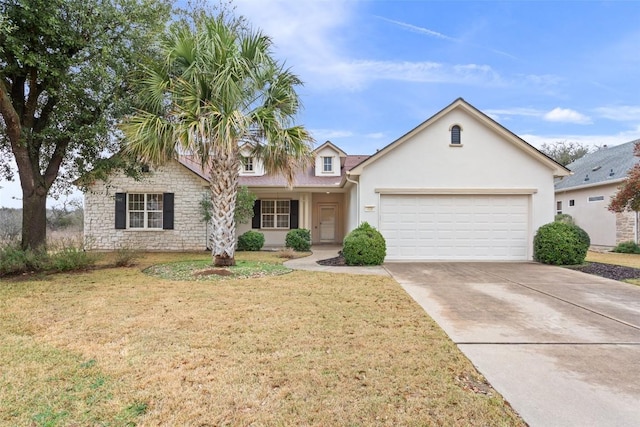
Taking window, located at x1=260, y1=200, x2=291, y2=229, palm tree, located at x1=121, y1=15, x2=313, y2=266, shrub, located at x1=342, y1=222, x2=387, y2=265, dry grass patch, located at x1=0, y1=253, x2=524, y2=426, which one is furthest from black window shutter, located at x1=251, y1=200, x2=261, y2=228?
dry grass patch, located at x1=0, y1=253, x2=524, y2=426

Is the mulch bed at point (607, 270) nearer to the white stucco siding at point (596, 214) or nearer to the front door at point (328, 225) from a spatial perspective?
the front door at point (328, 225)

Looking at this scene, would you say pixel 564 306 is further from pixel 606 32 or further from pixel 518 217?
pixel 606 32

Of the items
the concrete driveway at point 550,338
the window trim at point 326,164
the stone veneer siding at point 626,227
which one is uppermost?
the window trim at point 326,164

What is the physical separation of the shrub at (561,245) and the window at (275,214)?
36.9 feet

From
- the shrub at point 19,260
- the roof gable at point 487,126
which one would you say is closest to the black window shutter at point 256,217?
the roof gable at point 487,126

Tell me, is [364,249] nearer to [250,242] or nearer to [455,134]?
[455,134]

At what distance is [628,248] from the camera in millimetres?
16188

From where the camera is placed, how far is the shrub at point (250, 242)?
16.2 metres

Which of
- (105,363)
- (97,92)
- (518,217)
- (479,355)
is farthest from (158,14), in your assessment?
(518,217)

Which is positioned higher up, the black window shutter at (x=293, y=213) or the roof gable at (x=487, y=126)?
the roof gable at (x=487, y=126)

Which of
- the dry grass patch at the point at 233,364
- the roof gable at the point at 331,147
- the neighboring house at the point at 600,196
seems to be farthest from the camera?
the roof gable at the point at 331,147

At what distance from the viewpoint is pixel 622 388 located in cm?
327

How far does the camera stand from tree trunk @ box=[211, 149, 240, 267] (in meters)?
9.70

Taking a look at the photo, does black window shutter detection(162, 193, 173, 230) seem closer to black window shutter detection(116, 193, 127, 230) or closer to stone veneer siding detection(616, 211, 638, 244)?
black window shutter detection(116, 193, 127, 230)
